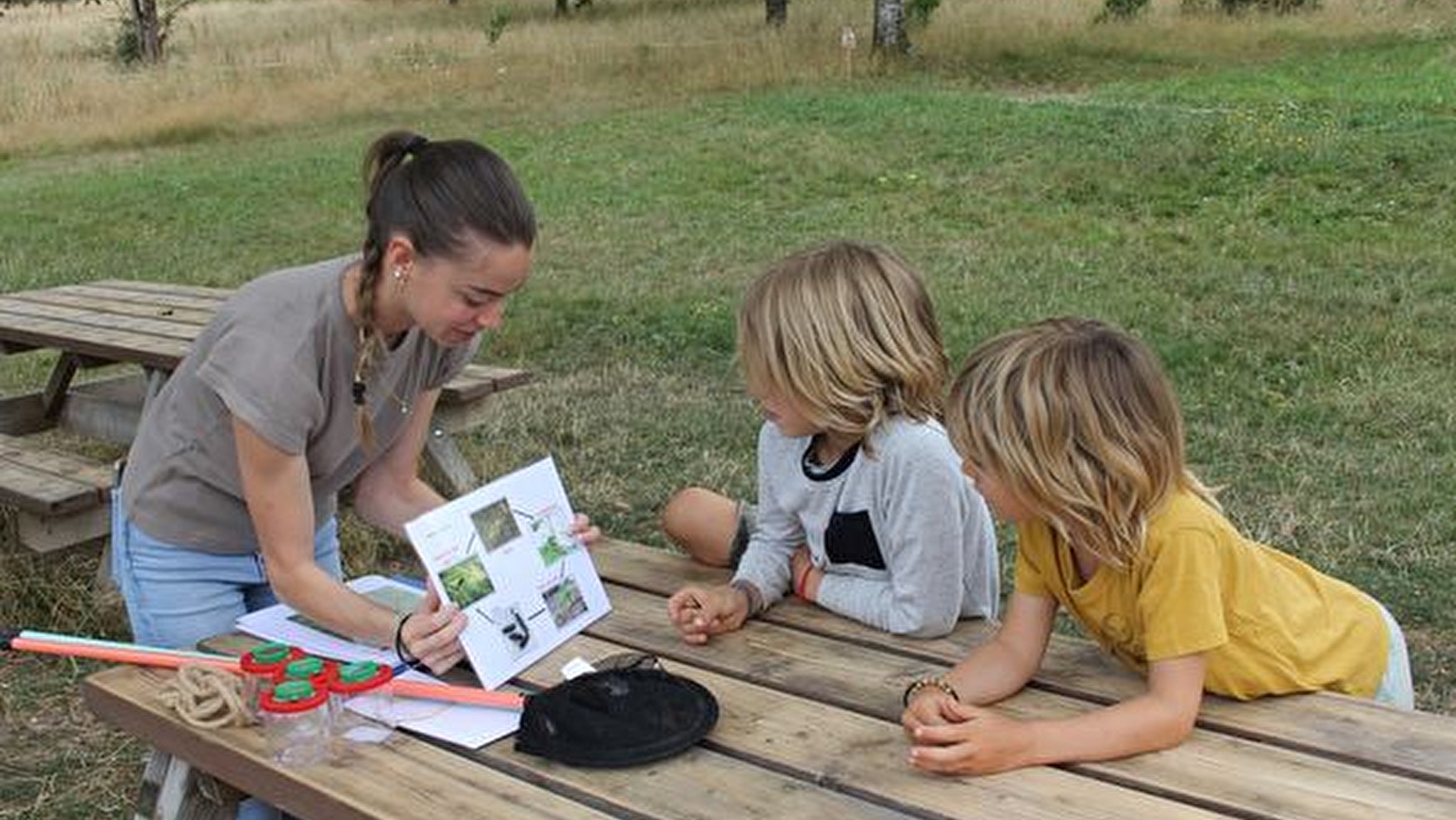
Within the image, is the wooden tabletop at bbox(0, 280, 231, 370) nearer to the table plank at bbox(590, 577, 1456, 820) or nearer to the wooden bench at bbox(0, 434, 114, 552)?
the wooden bench at bbox(0, 434, 114, 552)

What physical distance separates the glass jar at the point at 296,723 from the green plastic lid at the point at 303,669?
1.0 inches

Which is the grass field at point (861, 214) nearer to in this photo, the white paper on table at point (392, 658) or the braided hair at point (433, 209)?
the white paper on table at point (392, 658)

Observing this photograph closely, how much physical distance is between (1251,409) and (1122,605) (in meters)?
3.56

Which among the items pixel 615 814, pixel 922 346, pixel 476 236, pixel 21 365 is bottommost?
pixel 21 365

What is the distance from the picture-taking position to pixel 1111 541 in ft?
6.64

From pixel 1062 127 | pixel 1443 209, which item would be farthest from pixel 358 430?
pixel 1062 127

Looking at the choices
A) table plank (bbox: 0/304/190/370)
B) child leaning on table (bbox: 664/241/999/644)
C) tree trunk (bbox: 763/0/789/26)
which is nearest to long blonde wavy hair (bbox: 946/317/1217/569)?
child leaning on table (bbox: 664/241/999/644)

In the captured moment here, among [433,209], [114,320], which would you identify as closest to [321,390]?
[433,209]

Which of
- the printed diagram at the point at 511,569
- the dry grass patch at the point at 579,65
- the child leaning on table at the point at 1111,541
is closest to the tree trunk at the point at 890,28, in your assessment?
the dry grass patch at the point at 579,65

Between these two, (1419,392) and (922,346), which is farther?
(1419,392)

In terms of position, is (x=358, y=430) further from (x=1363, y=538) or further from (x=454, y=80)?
(x=454, y=80)

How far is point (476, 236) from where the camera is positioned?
7.75 ft

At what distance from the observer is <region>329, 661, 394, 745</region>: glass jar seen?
6.93 feet

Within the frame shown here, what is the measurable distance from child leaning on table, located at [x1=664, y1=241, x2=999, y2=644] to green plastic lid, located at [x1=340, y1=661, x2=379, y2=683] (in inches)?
20.4
